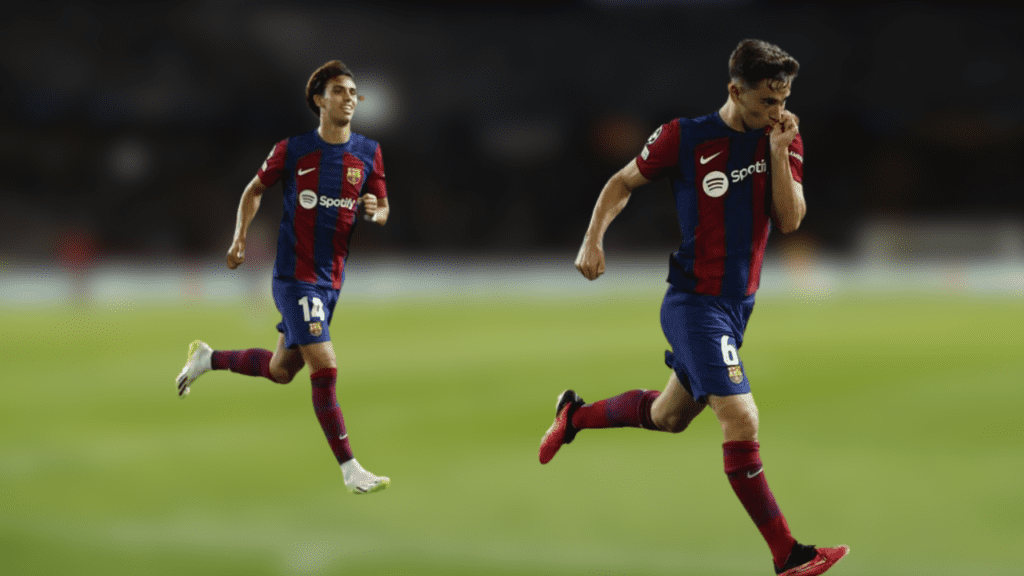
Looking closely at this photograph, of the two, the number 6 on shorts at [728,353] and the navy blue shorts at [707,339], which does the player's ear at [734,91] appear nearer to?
the navy blue shorts at [707,339]

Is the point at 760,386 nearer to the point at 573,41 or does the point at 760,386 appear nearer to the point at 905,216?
the point at 905,216

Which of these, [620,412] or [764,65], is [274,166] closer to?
[620,412]

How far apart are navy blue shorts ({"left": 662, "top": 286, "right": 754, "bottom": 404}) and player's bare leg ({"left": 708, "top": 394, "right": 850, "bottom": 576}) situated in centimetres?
7

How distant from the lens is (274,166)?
4.50 metres

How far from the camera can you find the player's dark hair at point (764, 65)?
10.6 feet

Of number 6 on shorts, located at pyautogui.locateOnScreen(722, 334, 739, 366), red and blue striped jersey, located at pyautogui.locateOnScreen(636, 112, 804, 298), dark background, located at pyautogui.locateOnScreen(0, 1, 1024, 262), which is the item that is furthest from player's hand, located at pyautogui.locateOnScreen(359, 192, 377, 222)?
dark background, located at pyautogui.locateOnScreen(0, 1, 1024, 262)

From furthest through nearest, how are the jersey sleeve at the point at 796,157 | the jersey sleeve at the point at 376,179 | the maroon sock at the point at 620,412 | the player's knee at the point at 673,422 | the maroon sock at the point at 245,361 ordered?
the maroon sock at the point at 245,361, the jersey sleeve at the point at 376,179, the maroon sock at the point at 620,412, the player's knee at the point at 673,422, the jersey sleeve at the point at 796,157

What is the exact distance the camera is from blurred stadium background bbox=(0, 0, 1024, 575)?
171 inches

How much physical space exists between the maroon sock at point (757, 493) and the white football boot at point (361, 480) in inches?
69.5

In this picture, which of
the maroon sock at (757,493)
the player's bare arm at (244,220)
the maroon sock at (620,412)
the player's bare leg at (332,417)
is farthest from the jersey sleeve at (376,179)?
the maroon sock at (757,493)

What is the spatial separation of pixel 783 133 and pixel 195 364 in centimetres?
362

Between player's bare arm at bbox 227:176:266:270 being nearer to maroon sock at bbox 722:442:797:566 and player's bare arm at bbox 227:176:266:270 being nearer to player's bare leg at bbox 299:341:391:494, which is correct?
player's bare leg at bbox 299:341:391:494

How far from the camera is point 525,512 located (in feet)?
14.6

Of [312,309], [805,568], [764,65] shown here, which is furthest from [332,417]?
[764,65]
